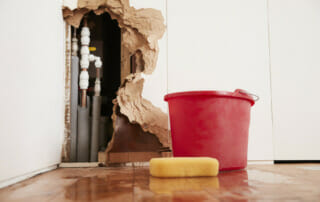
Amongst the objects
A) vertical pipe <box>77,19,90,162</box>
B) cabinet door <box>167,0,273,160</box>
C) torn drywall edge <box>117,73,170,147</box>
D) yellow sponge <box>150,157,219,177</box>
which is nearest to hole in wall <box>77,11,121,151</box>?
vertical pipe <box>77,19,90,162</box>

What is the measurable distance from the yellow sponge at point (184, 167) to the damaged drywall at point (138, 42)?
1.87 ft

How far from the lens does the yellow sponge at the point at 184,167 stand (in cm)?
101

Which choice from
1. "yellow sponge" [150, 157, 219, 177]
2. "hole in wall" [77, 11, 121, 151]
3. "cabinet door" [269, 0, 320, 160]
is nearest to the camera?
"yellow sponge" [150, 157, 219, 177]

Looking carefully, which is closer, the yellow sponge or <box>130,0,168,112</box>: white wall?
the yellow sponge

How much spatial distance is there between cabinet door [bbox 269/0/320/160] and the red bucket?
1.83 ft

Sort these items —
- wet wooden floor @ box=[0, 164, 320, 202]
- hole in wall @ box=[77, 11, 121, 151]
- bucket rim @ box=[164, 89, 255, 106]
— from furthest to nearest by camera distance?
1. hole in wall @ box=[77, 11, 121, 151]
2. bucket rim @ box=[164, 89, 255, 106]
3. wet wooden floor @ box=[0, 164, 320, 202]

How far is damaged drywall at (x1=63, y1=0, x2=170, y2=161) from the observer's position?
159 cm

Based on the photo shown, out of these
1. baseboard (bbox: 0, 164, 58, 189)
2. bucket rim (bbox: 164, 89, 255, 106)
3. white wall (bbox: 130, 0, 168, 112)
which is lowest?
baseboard (bbox: 0, 164, 58, 189)

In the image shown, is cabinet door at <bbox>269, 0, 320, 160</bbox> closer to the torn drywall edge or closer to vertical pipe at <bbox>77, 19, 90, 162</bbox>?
the torn drywall edge

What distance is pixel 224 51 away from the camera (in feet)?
5.63

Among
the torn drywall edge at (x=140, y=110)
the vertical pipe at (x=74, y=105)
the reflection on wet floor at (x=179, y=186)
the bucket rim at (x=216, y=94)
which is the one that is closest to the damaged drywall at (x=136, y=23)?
the torn drywall edge at (x=140, y=110)

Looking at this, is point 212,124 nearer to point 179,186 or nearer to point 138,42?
point 179,186

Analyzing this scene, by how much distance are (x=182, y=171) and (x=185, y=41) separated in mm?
958

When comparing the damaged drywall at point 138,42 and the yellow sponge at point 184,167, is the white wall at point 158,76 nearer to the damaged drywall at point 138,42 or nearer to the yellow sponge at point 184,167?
the damaged drywall at point 138,42
